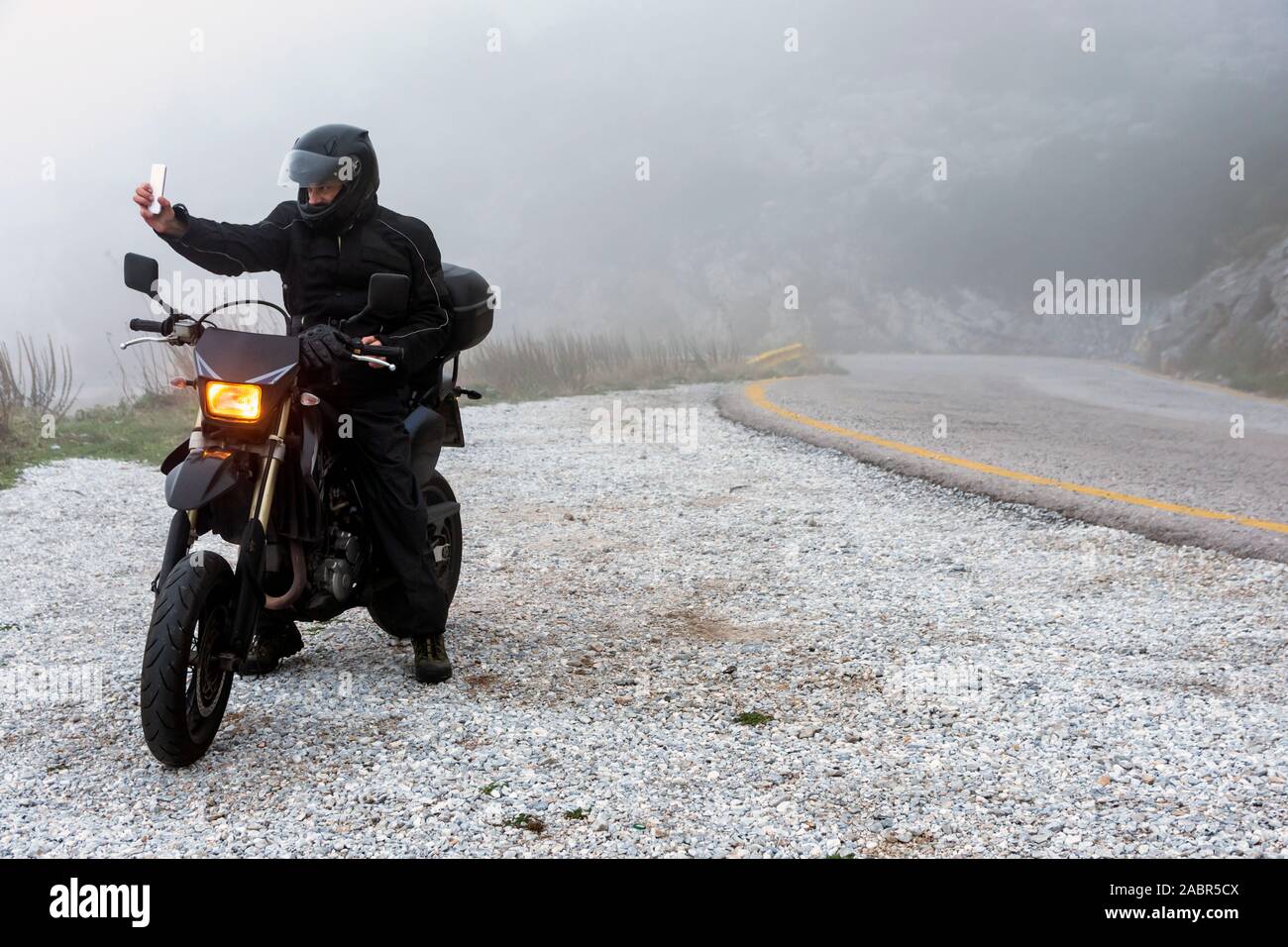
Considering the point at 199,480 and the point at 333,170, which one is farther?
the point at 333,170

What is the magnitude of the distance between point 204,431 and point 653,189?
214ft

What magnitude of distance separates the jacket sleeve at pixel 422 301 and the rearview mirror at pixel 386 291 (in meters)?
0.59

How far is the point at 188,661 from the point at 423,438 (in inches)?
56.3

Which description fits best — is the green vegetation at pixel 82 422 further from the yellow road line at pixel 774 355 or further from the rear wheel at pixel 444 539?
the yellow road line at pixel 774 355

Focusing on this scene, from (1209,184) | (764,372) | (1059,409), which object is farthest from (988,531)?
(1209,184)

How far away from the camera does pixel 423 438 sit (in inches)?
183

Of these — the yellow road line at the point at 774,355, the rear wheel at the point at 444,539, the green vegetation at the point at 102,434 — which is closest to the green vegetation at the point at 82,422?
the green vegetation at the point at 102,434

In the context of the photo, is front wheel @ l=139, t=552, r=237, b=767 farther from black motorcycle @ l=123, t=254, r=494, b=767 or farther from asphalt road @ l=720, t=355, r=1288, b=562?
asphalt road @ l=720, t=355, r=1288, b=562

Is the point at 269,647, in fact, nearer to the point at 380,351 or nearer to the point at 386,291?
the point at 380,351

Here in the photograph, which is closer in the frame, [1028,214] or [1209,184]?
[1209,184]

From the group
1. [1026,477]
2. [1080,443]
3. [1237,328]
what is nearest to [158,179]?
[1026,477]

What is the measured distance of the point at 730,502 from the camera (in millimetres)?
8242

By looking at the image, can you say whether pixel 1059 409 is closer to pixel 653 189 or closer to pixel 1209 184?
pixel 1209 184

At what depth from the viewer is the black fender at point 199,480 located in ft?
11.9
